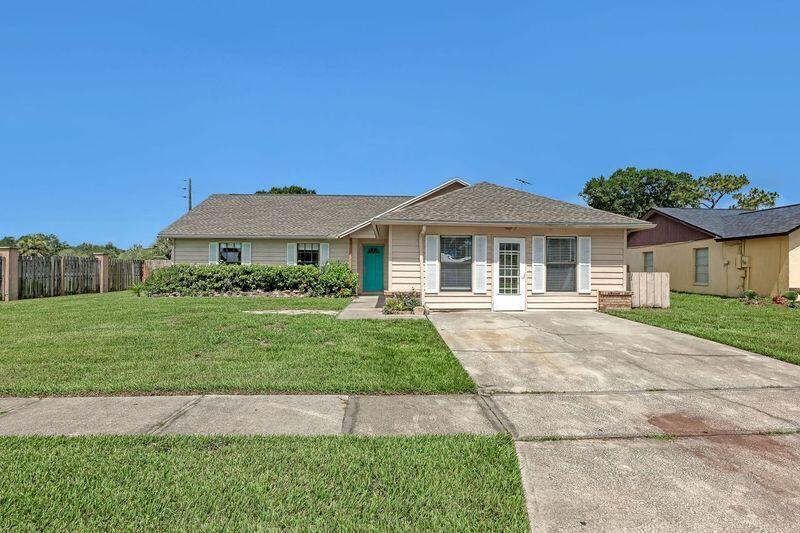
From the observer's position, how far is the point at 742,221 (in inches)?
688

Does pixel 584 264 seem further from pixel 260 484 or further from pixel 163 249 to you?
pixel 163 249

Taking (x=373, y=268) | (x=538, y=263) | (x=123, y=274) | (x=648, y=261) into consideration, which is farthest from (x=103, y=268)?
(x=648, y=261)

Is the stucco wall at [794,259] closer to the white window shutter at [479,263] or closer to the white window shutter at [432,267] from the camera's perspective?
the white window shutter at [479,263]

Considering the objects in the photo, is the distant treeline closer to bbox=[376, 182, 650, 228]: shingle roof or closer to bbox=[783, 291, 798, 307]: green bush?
bbox=[376, 182, 650, 228]: shingle roof

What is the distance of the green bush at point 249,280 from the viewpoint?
1533cm

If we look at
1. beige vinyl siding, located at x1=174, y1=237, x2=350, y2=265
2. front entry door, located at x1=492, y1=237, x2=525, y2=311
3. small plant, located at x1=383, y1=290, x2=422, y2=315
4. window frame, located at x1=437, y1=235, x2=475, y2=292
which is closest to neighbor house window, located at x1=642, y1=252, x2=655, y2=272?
front entry door, located at x1=492, y1=237, x2=525, y2=311

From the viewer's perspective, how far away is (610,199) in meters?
43.0

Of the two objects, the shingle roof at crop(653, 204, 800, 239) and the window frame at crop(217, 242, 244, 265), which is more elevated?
the shingle roof at crop(653, 204, 800, 239)

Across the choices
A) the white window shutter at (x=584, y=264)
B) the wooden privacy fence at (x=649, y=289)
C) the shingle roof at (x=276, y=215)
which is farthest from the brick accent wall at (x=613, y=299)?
the shingle roof at (x=276, y=215)

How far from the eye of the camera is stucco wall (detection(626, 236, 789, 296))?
14.4 metres

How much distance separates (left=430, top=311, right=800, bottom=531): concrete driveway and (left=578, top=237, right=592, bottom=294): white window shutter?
458 centimetres

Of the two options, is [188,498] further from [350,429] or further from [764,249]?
[764,249]

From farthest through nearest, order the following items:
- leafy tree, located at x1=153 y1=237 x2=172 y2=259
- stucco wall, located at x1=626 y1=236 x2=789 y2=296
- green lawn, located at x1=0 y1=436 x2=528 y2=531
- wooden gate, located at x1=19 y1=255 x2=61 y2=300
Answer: leafy tree, located at x1=153 y1=237 x2=172 y2=259
stucco wall, located at x1=626 y1=236 x2=789 y2=296
wooden gate, located at x1=19 y1=255 x2=61 y2=300
green lawn, located at x1=0 y1=436 x2=528 y2=531

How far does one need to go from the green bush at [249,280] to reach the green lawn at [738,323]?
9807 millimetres
